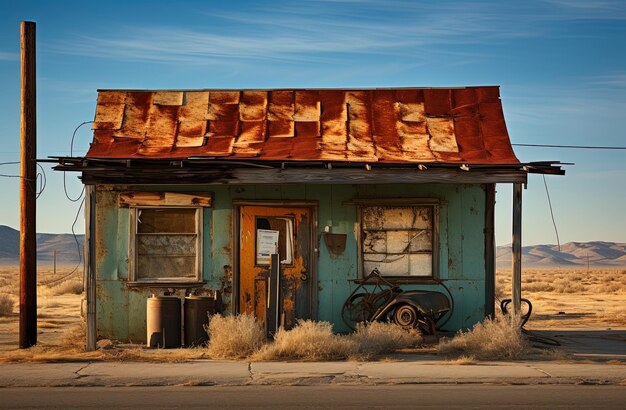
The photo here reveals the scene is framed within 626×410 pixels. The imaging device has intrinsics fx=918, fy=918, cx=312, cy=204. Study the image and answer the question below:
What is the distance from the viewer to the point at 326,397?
10016mm

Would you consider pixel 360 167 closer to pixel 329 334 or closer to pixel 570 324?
pixel 329 334

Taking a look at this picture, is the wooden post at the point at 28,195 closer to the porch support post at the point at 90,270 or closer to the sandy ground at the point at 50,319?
the sandy ground at the point at 50,319

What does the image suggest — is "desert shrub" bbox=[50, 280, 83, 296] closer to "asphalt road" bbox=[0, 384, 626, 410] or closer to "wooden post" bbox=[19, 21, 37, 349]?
"wooden post" bbox=[19, 21, 37, 349]

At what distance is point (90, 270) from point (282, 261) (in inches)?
137

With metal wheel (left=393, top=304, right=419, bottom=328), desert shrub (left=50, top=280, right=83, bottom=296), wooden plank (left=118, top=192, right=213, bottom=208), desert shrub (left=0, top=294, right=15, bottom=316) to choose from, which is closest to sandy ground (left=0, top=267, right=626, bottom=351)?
desert shrub (left=50, top=280, right=83, bottom=296)

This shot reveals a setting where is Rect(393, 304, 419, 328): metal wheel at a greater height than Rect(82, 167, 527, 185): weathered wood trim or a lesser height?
lesser

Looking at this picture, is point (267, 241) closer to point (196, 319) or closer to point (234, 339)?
point (196, 319)

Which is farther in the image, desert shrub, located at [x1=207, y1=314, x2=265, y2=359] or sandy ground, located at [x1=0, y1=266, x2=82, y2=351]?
sandy ground, located at [x1=0, y1=266, x2=82, y2=351]

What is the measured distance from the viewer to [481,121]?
56.6 ft

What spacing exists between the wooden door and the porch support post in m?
2.74

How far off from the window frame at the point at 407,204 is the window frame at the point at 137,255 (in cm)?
275

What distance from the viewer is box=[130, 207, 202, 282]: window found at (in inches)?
635

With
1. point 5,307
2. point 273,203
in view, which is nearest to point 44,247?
point 5,307

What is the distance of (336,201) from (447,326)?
2.97m
